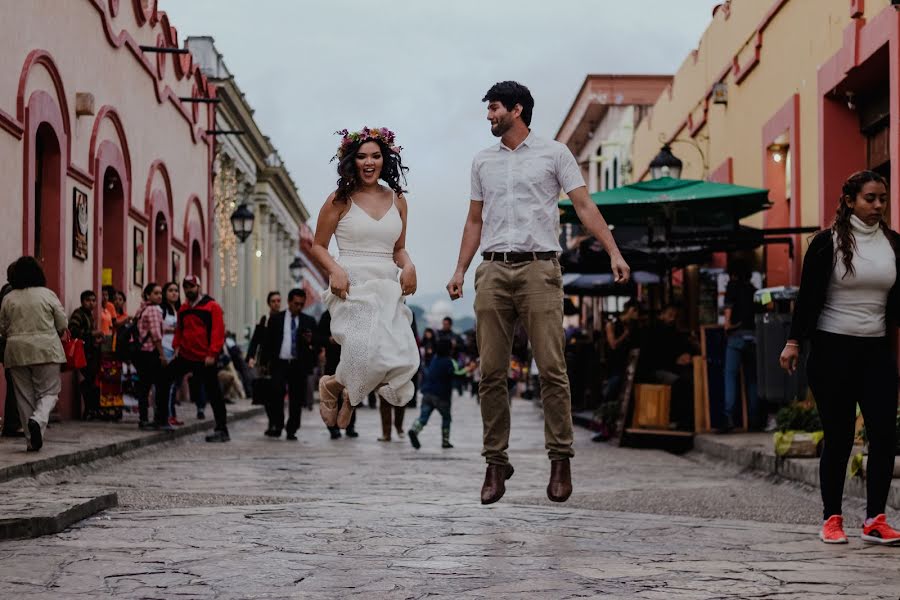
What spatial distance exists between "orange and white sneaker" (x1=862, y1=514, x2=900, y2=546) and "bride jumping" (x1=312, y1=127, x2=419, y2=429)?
7.45 ft

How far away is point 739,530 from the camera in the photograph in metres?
7.17

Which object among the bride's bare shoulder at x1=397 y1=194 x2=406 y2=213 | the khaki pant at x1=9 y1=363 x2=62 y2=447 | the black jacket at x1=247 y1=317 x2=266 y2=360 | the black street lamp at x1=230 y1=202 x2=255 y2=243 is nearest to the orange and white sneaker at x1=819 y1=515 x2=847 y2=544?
the bride's bare shoulder at x1=397 y1=194 x2=406 y2=213

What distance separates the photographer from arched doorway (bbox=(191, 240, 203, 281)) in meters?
28.4

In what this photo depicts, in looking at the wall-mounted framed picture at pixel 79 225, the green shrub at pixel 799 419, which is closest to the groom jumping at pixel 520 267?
the green shrub at pixel 799 419

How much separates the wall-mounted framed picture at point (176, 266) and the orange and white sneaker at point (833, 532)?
19.5 m

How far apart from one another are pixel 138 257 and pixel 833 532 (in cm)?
1661

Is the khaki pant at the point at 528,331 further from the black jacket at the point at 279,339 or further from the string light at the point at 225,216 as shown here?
the string light at the point at 225,216

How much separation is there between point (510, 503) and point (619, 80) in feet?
110

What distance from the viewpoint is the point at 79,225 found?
17.8m

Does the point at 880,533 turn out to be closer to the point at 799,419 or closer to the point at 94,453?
the point at 799,419

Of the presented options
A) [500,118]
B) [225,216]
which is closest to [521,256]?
[500,118]

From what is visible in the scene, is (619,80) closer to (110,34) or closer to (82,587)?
(110,34)

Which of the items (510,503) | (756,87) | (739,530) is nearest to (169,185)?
(756,87)

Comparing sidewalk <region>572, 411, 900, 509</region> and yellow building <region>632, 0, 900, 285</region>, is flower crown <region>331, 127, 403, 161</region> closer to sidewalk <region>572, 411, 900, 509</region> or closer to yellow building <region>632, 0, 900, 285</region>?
sidewalk <region>572, 411, 900, 509</region>
